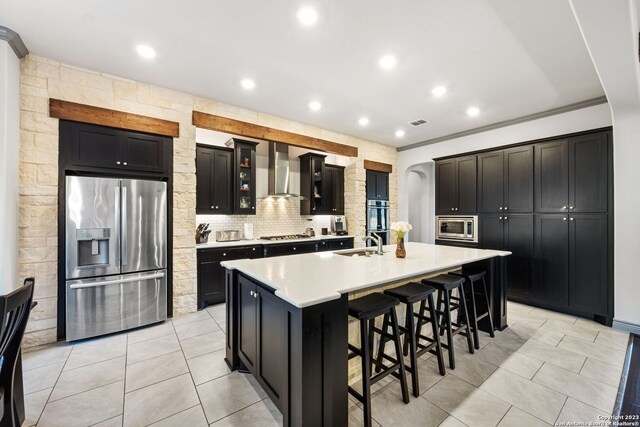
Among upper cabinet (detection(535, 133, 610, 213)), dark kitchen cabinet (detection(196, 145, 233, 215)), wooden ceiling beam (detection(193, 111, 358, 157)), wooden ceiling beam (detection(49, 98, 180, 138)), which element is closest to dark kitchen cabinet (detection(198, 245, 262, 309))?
dark kitchen cabinet (detection(196, 145, 233, 215))

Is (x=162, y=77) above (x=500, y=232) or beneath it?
above

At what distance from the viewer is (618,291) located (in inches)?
123

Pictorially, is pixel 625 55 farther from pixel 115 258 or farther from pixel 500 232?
pixel 115 258

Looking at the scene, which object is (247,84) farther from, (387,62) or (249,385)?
(249,385)

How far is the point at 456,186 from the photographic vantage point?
Answer: 4.74m

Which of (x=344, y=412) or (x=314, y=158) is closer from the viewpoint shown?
(x=344, y=412)

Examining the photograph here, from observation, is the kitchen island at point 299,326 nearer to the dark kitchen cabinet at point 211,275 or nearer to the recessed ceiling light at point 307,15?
the dark kitchen cabinet at point 211,275

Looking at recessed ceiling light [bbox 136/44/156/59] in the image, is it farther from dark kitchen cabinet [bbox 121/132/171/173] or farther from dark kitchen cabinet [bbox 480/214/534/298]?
dark kitchen cabinet [bbox 480/214/534/298]

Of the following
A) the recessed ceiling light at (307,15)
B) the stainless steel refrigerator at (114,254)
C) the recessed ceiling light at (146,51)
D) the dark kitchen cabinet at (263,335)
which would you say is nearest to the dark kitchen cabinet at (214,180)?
the stainless steel refrigerator at (114,254)

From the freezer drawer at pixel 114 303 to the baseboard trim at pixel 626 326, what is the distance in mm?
5402

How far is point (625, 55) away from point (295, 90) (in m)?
3.03

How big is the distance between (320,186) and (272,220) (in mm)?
1229

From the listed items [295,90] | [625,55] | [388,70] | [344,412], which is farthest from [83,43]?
[625,55]

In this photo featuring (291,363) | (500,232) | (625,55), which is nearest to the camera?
(291,363)
